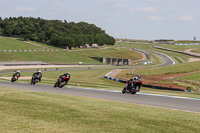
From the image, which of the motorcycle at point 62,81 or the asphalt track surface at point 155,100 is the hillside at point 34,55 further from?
the asphalt track surface at point 155,100

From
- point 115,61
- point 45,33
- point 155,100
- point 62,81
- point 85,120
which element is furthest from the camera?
point 45,33

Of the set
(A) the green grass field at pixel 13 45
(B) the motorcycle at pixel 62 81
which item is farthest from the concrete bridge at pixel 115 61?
(B) the motorcycle at pixel 62 81

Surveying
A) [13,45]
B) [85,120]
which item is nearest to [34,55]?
[13,45]

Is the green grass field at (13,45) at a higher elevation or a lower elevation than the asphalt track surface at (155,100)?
higher

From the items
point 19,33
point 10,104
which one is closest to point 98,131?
point 10,104

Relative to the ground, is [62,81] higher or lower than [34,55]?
lower

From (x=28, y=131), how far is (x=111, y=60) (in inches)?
3815

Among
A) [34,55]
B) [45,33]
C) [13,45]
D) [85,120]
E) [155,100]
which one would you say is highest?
[45,33]

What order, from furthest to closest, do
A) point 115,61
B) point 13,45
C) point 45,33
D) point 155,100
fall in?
point 45,33, point 13,45, point 115,61, point 155,100

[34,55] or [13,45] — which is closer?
[34,55]

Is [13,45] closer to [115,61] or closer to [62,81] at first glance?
[115,61]

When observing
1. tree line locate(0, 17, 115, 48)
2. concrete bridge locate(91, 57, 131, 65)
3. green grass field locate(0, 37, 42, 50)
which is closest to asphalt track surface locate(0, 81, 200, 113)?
concrete bridge locate(91, 57, 131, 65)

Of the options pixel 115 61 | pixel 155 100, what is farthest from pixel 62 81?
pixel 115 61

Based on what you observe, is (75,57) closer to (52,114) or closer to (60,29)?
(60,29)
